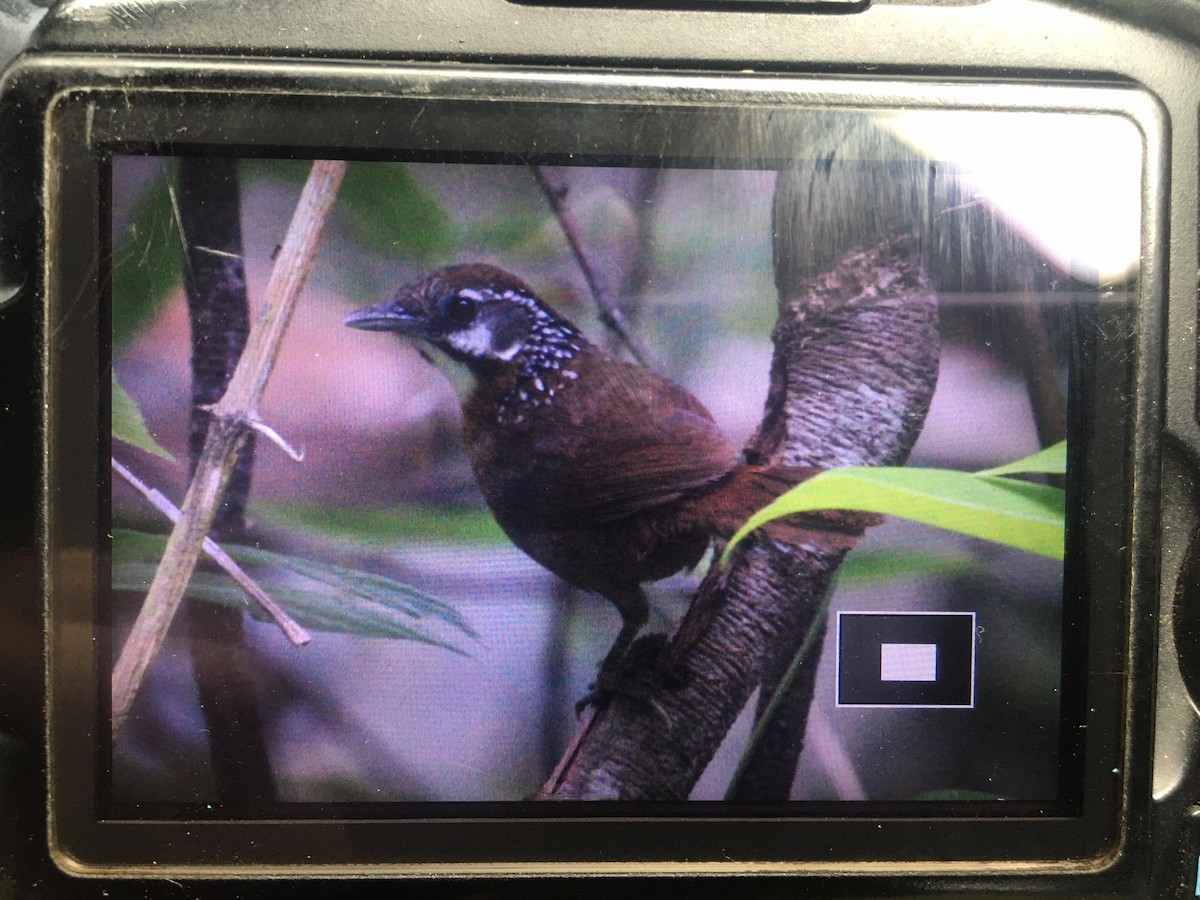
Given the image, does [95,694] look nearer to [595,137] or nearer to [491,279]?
[491,279]

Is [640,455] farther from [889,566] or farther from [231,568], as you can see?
[231,568]

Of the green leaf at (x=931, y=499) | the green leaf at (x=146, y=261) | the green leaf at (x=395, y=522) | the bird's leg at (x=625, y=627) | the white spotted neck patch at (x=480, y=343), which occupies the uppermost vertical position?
the green leaf at (x=146, y=261)

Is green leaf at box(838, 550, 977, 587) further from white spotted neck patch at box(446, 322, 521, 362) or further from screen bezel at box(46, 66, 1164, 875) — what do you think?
white spotted neck patch at box(446, 322, 521, 362)

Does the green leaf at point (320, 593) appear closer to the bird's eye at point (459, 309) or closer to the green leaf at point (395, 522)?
the green leaf at point (395, 522)
